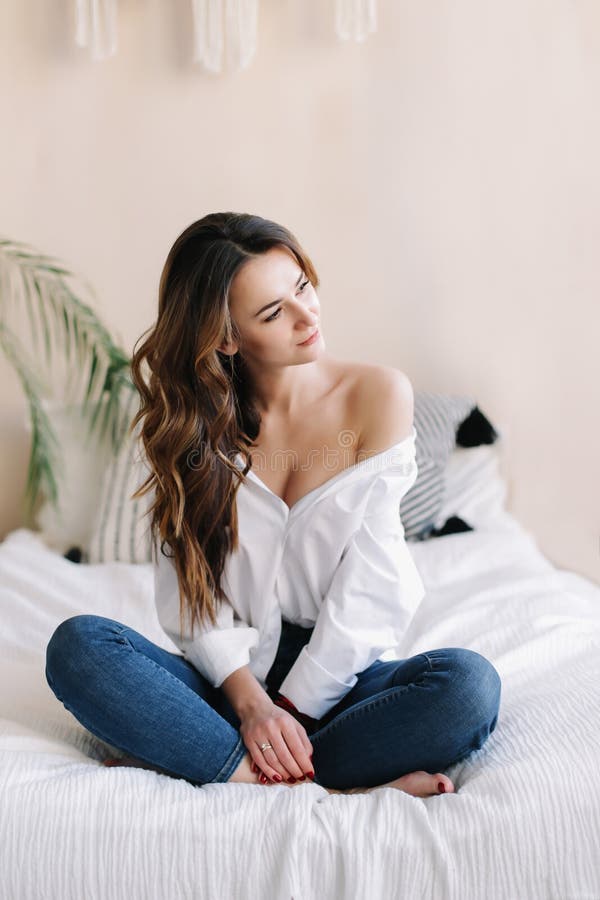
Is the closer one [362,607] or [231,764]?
[231,764]

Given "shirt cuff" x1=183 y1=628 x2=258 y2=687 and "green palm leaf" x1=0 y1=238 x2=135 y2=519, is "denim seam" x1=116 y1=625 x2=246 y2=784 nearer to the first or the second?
"shirt cuff" x1=183 y1=628 x2=258 y2=687

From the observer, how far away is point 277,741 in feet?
4.11

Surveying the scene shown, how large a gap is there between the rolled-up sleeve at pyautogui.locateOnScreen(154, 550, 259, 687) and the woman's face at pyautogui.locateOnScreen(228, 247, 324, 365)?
382 millimetres

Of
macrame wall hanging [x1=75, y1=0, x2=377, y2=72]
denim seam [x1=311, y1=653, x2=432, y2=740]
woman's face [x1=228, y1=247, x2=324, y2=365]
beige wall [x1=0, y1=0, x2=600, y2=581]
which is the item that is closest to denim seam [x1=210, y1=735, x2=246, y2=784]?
denim seam [x1=311, y1=653, x2=432, y2=740]

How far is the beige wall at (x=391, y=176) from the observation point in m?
2.54

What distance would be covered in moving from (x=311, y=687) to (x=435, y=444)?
121cm

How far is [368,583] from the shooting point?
1.38 metres

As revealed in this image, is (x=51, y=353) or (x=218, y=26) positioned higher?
(x=218, y=26)

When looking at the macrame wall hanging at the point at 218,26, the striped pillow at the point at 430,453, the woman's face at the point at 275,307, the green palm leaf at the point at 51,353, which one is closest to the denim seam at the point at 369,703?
the woman's face at the point at 275,307

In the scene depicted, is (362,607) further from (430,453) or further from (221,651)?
(430,453)

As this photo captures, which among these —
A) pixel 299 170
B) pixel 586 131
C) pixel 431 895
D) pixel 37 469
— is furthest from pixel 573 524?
pixel 431 895

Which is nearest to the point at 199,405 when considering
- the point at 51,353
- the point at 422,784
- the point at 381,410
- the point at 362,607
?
the point at 381,410

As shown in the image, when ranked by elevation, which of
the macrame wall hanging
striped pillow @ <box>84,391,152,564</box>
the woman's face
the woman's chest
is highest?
the macrame wall hanging

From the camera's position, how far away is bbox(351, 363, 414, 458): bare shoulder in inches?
56.8
